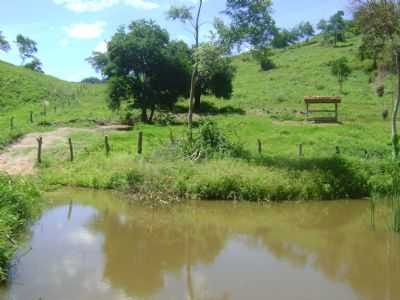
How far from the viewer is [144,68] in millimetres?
28391

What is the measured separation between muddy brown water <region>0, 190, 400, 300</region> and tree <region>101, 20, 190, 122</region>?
1517 centimetres

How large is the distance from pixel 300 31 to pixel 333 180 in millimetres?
73654

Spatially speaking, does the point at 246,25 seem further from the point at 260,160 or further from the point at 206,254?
the point at 206,254

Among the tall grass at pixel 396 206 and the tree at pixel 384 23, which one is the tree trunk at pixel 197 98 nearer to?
the tree at pixel 384 23

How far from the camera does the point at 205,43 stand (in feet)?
62.2

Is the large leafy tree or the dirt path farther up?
the large leafy tree

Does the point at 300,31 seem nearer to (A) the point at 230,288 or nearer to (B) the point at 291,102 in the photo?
(B) the point at 291,102

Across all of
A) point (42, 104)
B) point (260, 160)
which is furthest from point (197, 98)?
point (260, 160)

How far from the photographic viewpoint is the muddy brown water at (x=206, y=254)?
25.8 feet

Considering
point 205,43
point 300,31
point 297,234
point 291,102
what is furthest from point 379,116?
point 300,31

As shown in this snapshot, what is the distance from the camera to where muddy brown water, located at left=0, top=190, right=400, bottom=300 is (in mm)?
7875

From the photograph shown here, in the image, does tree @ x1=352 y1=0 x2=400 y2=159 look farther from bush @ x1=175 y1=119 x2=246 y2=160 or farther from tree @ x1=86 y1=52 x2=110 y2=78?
tree @ x1=86 y1=52 x2=110 y2=78

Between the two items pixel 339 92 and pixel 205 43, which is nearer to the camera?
pixel 205 43

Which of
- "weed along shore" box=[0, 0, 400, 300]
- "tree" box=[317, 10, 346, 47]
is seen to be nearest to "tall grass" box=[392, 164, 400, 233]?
"weed along shore" box=[0, 0, 400, 300]
